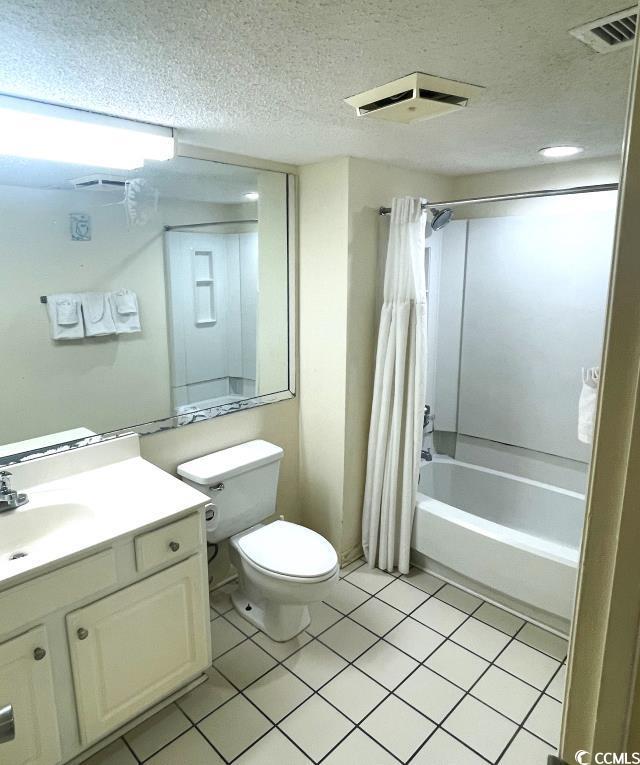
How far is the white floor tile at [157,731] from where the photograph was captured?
67.7 inches

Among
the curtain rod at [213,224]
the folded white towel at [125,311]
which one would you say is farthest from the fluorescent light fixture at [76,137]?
the folded white towel at [125,311]

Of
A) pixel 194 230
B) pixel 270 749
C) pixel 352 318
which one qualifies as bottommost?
pixel 270 749

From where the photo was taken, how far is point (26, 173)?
5.82 feet

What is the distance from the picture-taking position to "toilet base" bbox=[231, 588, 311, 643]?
2.18 metres

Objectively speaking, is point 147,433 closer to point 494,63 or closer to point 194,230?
point 194,230

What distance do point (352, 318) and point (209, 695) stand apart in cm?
172

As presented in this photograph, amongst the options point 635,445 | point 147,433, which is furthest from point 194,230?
point 635,445

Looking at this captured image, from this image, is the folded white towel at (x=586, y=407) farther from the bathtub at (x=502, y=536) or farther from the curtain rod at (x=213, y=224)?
the curtain rod at (x=213, y=224)

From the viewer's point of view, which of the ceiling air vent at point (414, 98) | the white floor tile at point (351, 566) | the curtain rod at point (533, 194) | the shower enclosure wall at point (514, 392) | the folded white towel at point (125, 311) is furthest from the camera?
the white floor tile at point (351, 566)

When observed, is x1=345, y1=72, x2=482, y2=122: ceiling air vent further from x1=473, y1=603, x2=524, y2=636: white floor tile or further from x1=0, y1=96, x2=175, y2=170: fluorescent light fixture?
x1=473, y1=603, x2=524, y2=636: white floor tile

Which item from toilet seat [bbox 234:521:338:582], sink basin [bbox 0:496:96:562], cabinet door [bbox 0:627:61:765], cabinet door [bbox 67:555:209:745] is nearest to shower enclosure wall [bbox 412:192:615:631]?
toilet seat [bbox 234:521:338:582]

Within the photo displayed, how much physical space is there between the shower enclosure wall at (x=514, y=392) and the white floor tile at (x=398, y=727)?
760 mm

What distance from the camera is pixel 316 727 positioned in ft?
5.87

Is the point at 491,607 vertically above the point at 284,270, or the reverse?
the point at 284,270
